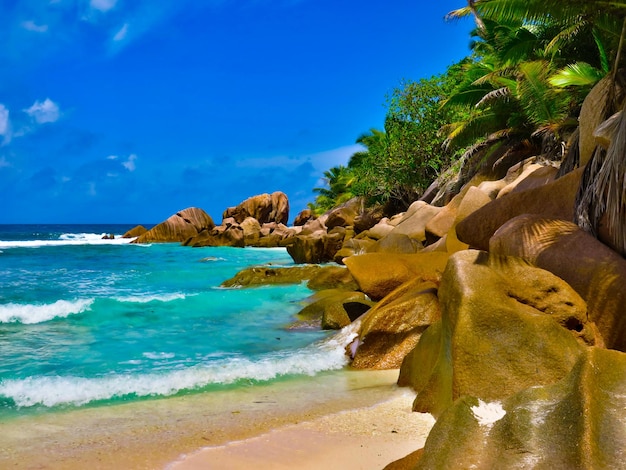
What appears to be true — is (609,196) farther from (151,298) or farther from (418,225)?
(151,298)

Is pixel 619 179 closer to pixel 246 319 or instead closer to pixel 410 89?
pixel 246 319

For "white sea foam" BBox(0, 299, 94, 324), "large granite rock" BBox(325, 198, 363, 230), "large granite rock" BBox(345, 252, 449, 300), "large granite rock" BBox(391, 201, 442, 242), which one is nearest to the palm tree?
"large granite rock" BBox(345, 252, 449, 300)

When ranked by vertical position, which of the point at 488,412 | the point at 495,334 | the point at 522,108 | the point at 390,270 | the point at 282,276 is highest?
the point at 522,108

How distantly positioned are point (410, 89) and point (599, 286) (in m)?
27.1

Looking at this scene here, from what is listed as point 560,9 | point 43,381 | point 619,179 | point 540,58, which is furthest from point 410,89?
point 43,381

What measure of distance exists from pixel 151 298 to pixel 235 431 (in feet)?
33.9

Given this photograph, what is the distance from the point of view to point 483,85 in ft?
73.5

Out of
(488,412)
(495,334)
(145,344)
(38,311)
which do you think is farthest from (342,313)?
(38,311)

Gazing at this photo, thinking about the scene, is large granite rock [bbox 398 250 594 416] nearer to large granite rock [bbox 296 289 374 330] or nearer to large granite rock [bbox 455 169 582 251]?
large granite rock [bbox 455 169 582 251]

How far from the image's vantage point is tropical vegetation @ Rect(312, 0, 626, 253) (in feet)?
22.7

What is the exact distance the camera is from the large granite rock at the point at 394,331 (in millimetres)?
6590

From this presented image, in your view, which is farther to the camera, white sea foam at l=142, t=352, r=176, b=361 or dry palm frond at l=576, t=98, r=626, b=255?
white sea foam at l=142, t=352, r=176, b=361

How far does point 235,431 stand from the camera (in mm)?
4449

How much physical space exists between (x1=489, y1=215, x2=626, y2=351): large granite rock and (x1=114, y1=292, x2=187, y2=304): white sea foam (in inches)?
380
